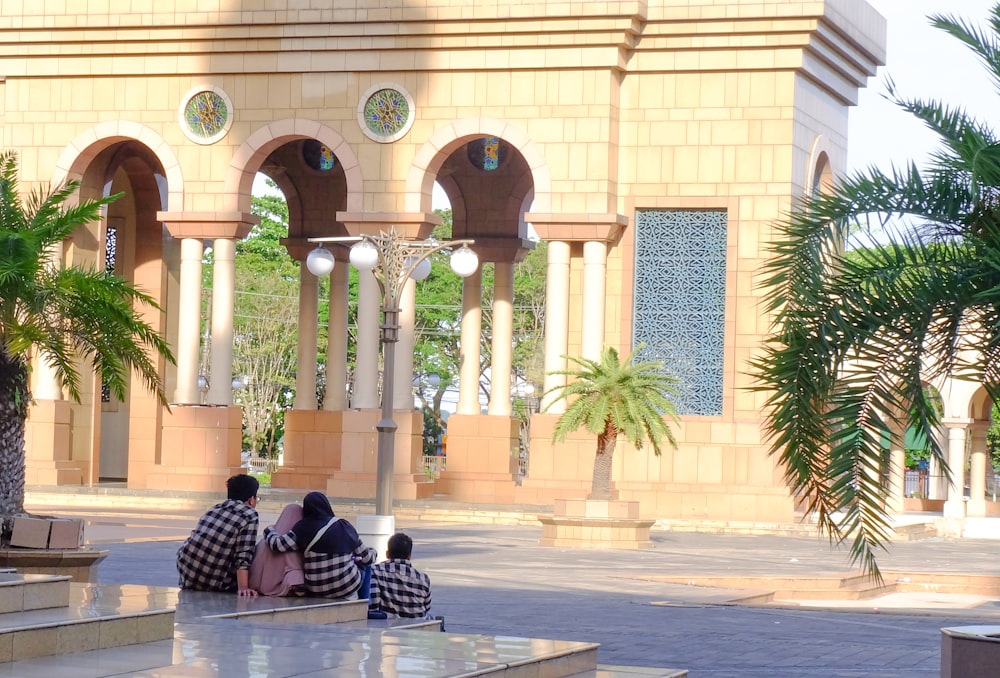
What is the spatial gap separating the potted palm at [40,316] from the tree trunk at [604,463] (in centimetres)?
1041

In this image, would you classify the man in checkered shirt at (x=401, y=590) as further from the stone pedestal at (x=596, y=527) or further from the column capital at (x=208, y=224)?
the column capital at (x=208, y=224)

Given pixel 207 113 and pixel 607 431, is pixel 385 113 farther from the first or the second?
pixel 607 431

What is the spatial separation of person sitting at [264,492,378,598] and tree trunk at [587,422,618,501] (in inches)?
506

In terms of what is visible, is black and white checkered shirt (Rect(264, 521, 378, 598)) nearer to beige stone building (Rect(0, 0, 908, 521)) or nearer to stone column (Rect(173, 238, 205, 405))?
beige stone building (Rect(0, 0, 908, 521))

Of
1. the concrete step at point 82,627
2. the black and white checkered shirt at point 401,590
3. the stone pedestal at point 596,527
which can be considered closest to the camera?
the concrete step at point 82,627

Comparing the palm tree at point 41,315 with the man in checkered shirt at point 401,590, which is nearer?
the man in checkered shirt at point 401,590

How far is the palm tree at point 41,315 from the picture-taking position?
561 inches

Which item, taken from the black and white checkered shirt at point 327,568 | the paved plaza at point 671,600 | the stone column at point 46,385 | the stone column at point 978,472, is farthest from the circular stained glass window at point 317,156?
the black and white checkered shirt at point 327,568

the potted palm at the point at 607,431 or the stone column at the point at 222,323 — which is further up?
the stone column at the point at 222,323

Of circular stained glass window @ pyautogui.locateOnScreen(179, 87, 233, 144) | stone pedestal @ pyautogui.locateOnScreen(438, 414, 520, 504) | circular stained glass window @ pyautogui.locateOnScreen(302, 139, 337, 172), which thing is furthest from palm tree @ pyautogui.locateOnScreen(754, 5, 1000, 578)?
circular stained glass window @ pyautogui.locateOnScreen(302, 139, 337, 172)

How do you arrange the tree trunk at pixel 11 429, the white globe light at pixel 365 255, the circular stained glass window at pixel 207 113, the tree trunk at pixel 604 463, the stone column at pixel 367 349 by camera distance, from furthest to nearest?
the circular stained glass window at pixel 207 113
the stone column at pixel 367 349
the tree trunk at pixel 604 463
the white globe light at pixel 365 255
the tree trunk at pixel 11 429

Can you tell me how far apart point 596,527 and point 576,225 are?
24.4 ft

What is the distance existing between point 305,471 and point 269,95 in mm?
7463

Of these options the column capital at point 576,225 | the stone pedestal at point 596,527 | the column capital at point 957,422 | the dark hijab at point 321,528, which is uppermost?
the column capital at point 576,225
